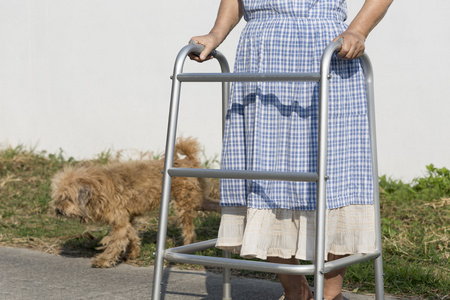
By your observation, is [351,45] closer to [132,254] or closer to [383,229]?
[383,229]

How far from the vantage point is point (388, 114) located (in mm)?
5105

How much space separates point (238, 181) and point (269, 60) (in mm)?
480

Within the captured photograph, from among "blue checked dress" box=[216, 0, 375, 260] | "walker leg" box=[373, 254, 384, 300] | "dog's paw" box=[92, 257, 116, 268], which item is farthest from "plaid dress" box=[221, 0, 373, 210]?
"dog's paw" box=[92, 257, 116, 268]

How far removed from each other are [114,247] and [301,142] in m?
1.95

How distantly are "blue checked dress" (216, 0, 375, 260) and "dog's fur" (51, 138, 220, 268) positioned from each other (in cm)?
174

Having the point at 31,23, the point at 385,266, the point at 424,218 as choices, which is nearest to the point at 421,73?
the point at 424,218

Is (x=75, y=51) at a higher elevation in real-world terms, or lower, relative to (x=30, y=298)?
higher

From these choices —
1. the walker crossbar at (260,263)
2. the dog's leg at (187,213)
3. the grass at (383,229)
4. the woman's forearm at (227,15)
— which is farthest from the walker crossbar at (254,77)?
the dog's leg at (187,213)

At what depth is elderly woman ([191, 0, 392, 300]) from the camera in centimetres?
239

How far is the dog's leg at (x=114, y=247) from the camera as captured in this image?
3893 millimetres

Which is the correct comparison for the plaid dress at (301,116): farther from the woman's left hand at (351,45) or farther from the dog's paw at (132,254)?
the dog's paw at (132,254)

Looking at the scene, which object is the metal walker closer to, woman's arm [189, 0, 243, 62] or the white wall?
woman's arm [189, 0, 243, 62]

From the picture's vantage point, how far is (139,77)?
595 cm

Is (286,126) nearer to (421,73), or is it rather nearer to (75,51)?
(421,73)
